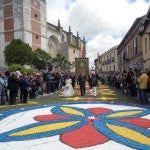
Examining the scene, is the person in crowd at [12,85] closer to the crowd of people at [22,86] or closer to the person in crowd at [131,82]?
the crowd of people at [22,86]

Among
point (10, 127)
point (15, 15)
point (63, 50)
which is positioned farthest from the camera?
point (63, 50)

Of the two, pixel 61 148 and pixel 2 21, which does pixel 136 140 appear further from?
pixel 2 21

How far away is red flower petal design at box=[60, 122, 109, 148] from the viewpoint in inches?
290

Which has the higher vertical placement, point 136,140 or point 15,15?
point 15,15

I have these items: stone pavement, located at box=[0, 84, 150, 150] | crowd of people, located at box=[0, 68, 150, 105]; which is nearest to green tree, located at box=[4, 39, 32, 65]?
crowd of people, located at box=[0, 68, 150, 105]

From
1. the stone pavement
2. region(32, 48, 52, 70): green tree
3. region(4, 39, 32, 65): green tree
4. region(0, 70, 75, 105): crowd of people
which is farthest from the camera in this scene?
region(32, 48, 52, 70): green tree

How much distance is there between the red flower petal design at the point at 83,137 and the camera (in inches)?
290

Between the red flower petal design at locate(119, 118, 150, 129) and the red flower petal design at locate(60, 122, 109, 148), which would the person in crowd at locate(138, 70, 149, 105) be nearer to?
the red flower petal design at locate(119, 118, 150, 129)

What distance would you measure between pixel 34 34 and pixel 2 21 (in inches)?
357

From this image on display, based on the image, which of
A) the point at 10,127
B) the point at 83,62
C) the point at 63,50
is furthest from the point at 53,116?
the point at 63,50

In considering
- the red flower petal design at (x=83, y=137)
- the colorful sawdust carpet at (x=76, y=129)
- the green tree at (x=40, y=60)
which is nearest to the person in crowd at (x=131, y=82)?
the colorful sawdust carpet at (x=76, y=129)

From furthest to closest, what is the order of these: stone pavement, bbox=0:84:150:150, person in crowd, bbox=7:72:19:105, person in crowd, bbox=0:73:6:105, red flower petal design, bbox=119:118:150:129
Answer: person in crowd, bbox=0:73:6:105 → person in crowd, bbox=7:72:19:105 → red flower petal design, bbox=119:118:150:129 → stone pavement, bbox=0:84:150:150

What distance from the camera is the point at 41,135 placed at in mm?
8328

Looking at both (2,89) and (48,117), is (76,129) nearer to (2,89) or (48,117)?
(48,117)
